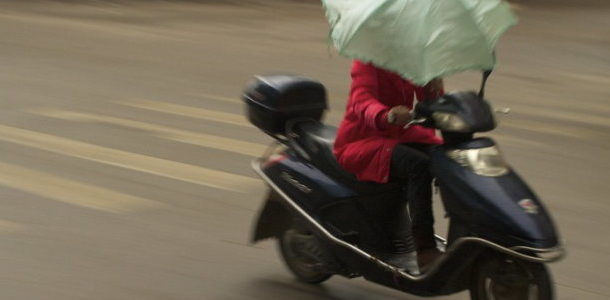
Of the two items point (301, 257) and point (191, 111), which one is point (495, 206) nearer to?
point (301, 257)

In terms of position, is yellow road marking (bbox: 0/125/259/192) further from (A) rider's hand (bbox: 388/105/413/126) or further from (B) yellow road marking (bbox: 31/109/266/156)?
(A) rider's hand (bbox: 388/105/413/126)

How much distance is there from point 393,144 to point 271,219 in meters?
1.01

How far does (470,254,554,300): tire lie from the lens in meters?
4.07

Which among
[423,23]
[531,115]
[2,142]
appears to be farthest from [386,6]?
[531,115]

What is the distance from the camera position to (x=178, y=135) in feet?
28.1

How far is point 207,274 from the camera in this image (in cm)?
540

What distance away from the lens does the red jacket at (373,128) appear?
4.50 meters

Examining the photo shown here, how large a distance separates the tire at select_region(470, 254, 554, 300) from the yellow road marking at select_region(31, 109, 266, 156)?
3891 millimetres

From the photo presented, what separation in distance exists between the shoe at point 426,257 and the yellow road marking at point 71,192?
8.19ft

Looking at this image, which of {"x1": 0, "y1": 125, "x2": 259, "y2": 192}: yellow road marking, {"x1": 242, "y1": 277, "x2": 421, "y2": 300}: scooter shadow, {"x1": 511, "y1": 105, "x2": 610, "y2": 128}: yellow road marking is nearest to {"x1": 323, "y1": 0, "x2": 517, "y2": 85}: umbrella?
{"x1": 242, "y1": 277, "x2": 421, "y2": 300}: scooter shadow

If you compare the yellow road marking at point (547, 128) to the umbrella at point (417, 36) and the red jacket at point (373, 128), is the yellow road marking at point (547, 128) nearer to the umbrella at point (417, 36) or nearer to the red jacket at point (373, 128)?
the red jacket at point (373, 128)

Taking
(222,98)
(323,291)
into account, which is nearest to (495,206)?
(323,291)

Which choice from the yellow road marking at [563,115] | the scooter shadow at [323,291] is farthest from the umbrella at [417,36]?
the yellow road marking at [563,115]

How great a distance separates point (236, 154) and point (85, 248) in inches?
94.9
